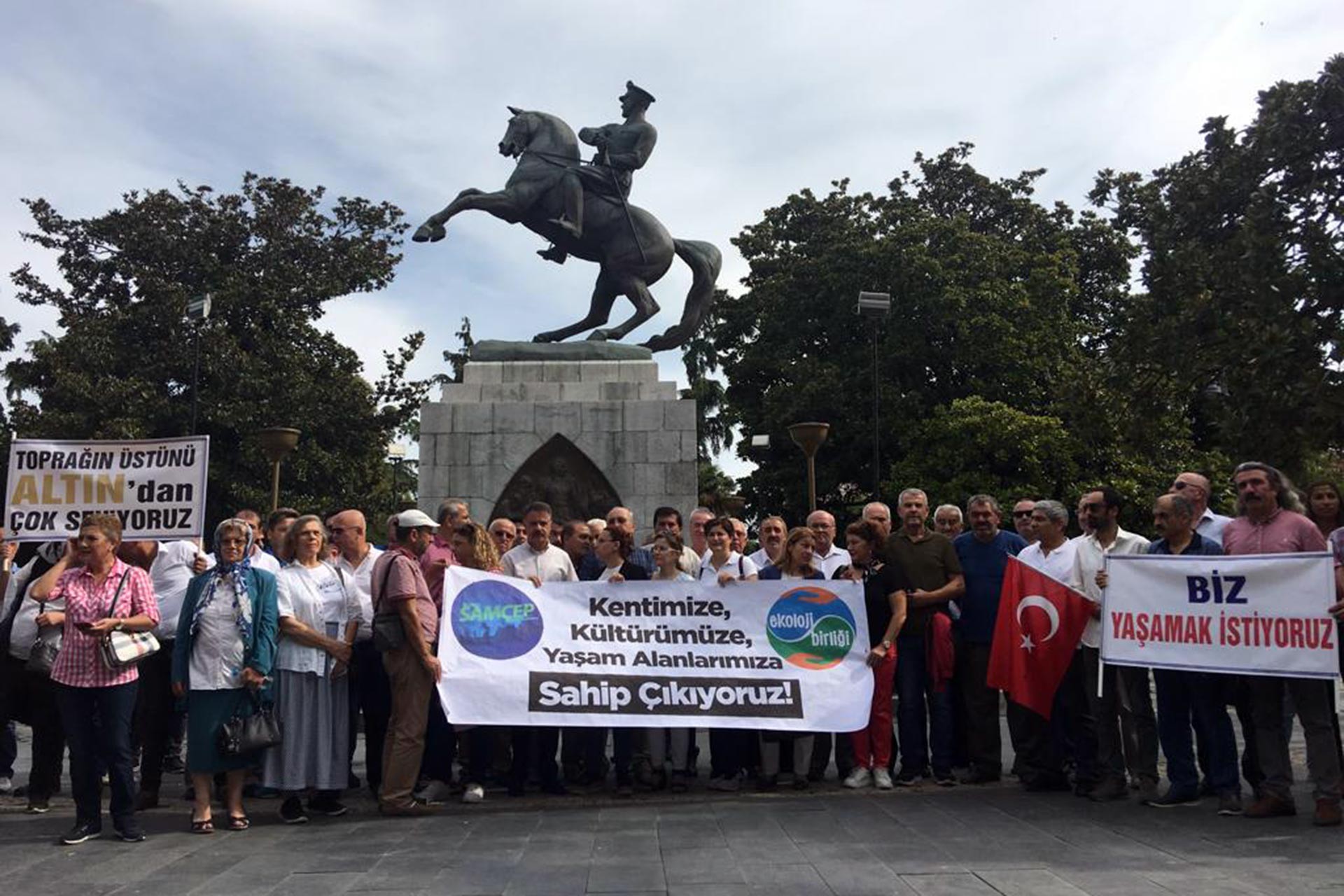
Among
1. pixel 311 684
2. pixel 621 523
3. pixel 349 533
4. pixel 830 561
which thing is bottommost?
pixel 311 684

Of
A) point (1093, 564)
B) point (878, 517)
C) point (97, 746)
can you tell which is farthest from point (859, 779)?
point (97, 746)

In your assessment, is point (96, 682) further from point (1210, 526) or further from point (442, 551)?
point (1210, 526)

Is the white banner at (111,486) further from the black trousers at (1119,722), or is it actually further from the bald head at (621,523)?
the black trousers at (1119,722)

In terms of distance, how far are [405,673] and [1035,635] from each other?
391cm

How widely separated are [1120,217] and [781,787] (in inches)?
1228

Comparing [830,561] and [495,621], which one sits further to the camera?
[830,561]

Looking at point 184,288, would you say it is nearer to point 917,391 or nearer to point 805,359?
point 805,359

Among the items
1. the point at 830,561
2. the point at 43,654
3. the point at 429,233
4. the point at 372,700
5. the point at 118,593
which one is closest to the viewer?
the point at 118,593

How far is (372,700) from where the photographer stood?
729 centimetres

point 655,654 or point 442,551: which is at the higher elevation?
point 442,551

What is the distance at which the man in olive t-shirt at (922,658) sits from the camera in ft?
24.3

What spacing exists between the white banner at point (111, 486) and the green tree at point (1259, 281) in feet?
46.3

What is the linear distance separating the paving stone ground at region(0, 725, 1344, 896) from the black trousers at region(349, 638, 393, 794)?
1.81 feet

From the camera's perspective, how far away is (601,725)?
275 inches
